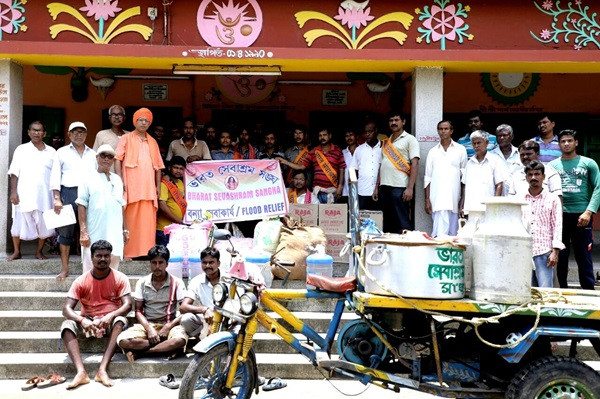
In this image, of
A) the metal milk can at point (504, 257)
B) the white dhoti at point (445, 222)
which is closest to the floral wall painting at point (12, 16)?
the white dhoti at point (445, 222)

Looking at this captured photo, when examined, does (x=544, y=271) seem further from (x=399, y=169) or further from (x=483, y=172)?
(x=399, y=169)

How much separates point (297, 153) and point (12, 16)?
3.84 meters

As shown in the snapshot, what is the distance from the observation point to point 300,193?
887 cm

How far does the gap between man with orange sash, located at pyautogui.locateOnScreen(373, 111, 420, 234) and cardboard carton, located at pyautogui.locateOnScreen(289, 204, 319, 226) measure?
0.88 meters

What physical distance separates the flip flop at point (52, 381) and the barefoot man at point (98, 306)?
16cm

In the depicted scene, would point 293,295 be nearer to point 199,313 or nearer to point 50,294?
point 199,313

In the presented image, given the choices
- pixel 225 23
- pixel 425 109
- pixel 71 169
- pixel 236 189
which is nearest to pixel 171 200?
pixel 236 189

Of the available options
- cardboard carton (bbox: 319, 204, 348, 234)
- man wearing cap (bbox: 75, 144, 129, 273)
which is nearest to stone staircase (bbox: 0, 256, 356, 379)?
man wearing cap (bbox: 75, 144, 129, 273)

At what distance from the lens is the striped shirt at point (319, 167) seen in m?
8.92

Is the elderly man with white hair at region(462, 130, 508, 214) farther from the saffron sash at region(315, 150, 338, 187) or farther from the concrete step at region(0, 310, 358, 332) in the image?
the concrete step at region(0, 310, 358, 332)

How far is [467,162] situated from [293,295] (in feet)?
12.7

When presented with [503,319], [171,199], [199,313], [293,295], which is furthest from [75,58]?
[503,319]

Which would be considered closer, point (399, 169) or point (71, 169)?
point (71, 169)

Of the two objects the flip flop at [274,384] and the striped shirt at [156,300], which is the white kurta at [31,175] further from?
the flip flop at [274,384]
